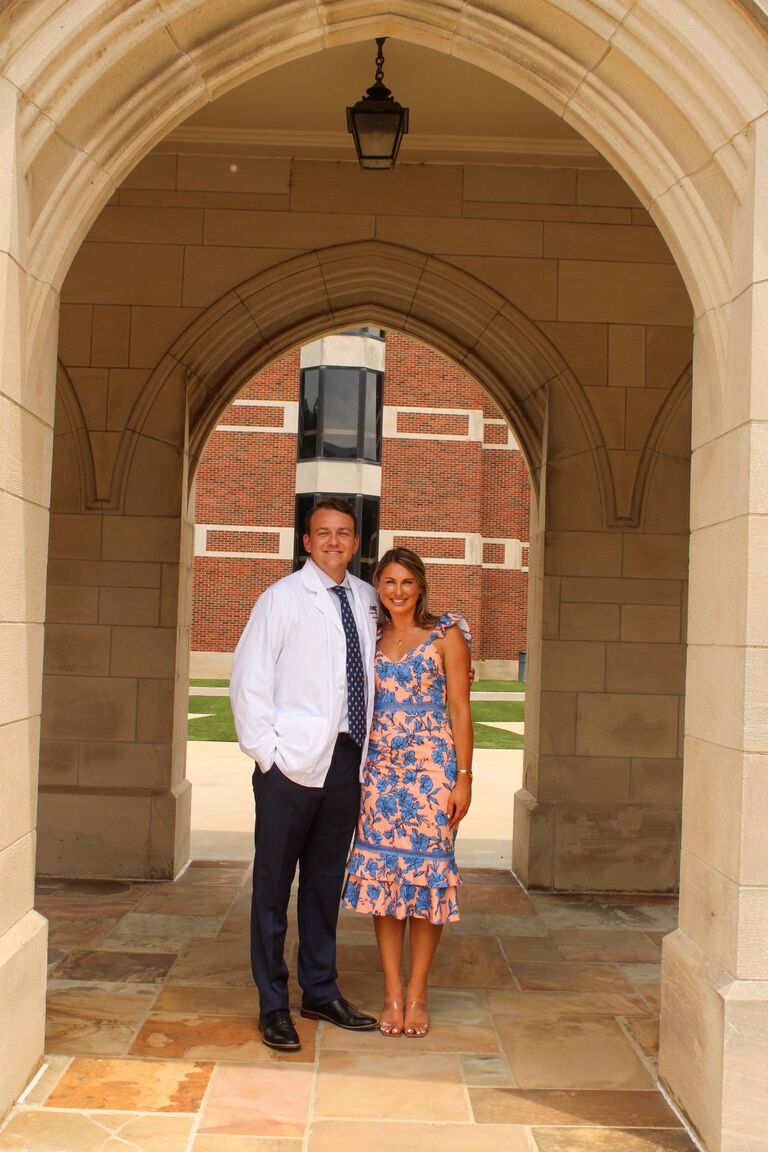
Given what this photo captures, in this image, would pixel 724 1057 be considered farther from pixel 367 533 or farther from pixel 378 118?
pixel 367 533

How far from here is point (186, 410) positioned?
19.2 feet

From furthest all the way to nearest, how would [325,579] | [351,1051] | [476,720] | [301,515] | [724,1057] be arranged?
[301,515], [476,720], [325,579], [351,1051], [724,1057]

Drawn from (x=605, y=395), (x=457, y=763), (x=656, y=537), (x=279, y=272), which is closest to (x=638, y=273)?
(x=605, y=395)

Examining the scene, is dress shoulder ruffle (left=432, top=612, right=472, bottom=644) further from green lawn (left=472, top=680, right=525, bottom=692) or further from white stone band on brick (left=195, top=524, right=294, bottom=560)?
white stone band on brick (left=195, top=524, right=294, bottom=560)

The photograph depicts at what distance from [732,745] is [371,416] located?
67.7 feet

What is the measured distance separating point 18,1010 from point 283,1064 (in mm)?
803

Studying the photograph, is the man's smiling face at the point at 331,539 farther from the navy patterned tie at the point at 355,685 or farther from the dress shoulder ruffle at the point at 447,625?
the dress shoulder ruffle at the point at 447,625

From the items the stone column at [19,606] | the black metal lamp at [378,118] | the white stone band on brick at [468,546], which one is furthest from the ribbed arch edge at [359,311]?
the white stone band on brick at [468,546]

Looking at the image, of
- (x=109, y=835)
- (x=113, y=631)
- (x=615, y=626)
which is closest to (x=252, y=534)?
(x=113, y=631)

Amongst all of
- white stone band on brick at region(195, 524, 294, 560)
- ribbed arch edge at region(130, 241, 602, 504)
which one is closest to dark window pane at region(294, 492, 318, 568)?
white stone band on brick at region(195, 524, 294, 560)

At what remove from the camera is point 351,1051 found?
3.42 metres

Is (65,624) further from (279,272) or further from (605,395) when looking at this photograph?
(605,395)

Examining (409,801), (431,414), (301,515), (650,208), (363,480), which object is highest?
(431,414)

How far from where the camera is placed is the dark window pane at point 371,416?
2292cm
